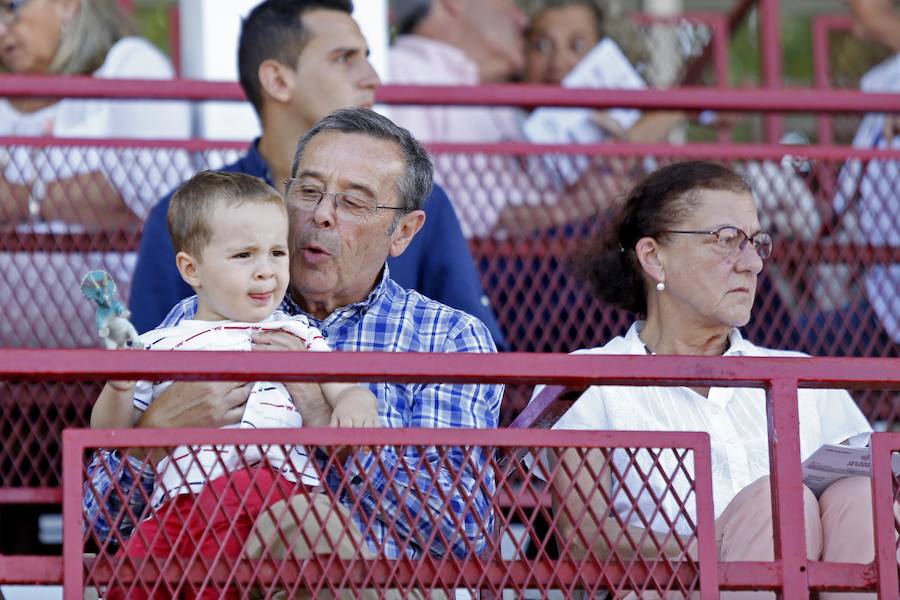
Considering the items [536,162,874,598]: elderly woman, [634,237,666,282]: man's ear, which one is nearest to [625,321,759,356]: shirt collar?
[536,162,874,598]: elderly woman

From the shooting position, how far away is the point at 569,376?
2.94 metres

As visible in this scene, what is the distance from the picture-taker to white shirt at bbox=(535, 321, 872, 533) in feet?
12.9

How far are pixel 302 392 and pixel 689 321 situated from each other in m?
1.22

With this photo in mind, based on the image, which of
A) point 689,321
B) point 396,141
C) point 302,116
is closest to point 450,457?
point 396,141

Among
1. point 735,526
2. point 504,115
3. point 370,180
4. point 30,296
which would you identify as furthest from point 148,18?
point 735,526

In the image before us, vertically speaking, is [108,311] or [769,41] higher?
[769,41]

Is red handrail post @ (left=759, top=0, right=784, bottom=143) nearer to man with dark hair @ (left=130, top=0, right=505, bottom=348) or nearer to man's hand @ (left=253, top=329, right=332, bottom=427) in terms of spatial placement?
man with dark hair @ (left=130, top=0, right=505, bottom=348)

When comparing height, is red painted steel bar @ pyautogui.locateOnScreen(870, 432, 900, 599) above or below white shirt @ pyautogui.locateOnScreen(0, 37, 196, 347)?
below

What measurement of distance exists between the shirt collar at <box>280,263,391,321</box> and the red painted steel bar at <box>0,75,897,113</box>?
1335mm

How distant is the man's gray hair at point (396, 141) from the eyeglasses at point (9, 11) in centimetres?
246

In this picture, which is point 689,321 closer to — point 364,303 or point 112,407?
point 364,303

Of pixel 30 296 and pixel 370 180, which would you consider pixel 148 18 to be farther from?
pixel 370 180

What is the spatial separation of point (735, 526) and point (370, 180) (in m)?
1.10

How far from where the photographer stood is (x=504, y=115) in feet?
21.4
